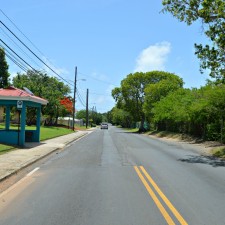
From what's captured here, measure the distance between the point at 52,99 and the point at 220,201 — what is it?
60450mm

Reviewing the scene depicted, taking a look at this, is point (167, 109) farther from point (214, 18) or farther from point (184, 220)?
point (184, 220)

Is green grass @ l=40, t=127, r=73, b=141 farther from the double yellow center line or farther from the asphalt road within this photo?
the double yellow center line

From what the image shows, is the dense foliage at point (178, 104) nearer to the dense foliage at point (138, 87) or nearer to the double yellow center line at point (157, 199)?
the dense foliage at point (138, 87)

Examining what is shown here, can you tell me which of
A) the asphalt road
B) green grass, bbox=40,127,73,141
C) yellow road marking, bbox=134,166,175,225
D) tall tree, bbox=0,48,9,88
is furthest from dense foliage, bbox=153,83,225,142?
tall tree, bbox=0,48,9,88

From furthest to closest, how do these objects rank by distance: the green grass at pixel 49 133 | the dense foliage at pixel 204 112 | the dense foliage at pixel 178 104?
1. the green grass at pixel 49 133
2. the dense foliage at pixel 178 104
3. the dense foliage at pixel 204 112

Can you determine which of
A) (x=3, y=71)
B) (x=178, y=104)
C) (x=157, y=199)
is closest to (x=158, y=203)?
(x=157, y=199)

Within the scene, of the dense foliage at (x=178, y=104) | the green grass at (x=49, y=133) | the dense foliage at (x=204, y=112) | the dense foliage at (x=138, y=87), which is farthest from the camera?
the dense foliage at (x=138, y=87)

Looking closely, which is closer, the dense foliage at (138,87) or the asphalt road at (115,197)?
the asphalt road at (115,197)

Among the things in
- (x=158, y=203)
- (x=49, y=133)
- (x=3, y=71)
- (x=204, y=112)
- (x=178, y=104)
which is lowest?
(x=158, y=203)

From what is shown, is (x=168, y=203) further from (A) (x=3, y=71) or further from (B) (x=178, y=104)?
(A) (x=3, y=71)

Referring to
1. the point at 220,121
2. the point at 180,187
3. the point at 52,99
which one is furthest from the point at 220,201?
the point at 52,99

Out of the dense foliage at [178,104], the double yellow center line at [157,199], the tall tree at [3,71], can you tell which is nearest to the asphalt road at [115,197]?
the double yellow center line at [157,199]

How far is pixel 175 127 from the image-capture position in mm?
50188

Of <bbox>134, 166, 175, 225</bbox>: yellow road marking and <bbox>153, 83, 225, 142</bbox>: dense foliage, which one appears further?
<bbox>153, 83, 225, 142</bbox>: dense foliage
